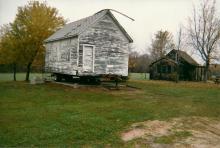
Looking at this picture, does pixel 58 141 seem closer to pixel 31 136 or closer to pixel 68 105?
pixel 31 136

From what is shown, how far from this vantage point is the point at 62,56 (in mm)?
Answer: 31016

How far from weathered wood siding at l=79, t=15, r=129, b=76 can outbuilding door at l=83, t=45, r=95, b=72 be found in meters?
0.28

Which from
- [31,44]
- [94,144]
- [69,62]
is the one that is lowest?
[94,144]

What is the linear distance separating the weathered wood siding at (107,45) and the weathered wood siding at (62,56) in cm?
102

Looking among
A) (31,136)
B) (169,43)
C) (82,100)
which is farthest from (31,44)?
(169,43)

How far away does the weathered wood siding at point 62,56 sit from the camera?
92.2ft

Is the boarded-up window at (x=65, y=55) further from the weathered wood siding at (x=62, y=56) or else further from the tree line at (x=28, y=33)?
the tree line at (x=28, y=33)

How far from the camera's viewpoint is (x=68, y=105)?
57.3 ft

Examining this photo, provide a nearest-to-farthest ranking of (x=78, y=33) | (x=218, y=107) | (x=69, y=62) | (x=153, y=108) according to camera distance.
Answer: (x=153, y=108) < (x=218, y=107) < (x=78, y=33) < (x=69, y=62)

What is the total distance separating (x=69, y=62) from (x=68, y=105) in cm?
1189

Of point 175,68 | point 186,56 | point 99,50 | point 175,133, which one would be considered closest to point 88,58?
point 99,50

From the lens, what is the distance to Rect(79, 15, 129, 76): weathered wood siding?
27.8m

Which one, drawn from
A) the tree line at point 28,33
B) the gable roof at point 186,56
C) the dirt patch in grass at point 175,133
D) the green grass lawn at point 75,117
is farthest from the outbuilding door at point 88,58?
the gable roof at point 186,56

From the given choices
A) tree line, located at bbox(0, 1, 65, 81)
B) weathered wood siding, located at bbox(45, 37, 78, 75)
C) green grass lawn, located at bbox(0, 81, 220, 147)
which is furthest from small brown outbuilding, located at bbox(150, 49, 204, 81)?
green grass lawn, located at bbox(0, 81, 220, 147)
